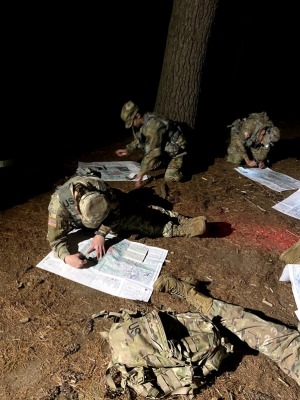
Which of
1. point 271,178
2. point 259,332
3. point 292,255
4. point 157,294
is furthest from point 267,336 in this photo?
point 271,178

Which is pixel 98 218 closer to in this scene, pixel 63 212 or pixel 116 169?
pixel 63 212

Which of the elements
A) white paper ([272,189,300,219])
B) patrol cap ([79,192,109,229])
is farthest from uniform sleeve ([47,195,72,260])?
white paper ([272,189,300,219])

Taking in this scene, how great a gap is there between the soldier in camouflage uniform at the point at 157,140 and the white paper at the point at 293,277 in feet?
6.62

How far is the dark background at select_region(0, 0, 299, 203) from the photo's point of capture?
19.5 feet

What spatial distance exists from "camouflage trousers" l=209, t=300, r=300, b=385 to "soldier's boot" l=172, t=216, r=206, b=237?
1051 mm

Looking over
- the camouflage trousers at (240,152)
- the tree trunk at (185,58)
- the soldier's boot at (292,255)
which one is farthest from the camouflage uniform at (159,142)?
the soldier's boot at (292,255)

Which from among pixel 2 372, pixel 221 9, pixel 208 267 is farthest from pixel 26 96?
pixel 2 372

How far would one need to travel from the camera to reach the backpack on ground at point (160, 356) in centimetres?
240

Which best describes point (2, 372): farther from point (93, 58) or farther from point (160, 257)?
point (93, 58)

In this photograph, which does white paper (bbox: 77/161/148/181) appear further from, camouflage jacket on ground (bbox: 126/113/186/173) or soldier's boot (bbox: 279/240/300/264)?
soldier's boot (bbox: 279/240/300/264)

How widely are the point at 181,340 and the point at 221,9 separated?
449cm

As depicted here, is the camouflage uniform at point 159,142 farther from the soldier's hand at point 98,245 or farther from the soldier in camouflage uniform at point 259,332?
the soldier in camouflage uniform at point 259,332

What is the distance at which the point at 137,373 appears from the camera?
2.43 m

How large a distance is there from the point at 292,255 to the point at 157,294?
1.44 m
